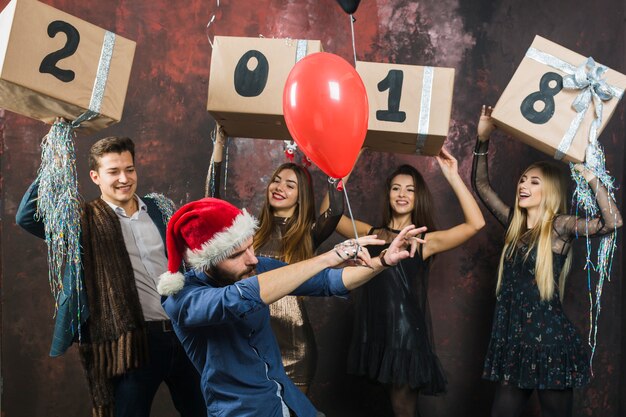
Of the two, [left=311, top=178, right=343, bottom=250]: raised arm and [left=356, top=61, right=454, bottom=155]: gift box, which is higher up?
[left=356, top=61, right=454, bottom=155]: gift box

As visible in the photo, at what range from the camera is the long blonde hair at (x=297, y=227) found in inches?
108

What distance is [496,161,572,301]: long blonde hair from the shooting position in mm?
2713

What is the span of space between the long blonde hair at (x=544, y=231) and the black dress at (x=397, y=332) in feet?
1.28

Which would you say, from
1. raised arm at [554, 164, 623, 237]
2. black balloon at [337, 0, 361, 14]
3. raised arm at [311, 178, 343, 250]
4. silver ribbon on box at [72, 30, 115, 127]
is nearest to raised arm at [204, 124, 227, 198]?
raised arm at [311, 178, 343, 250]

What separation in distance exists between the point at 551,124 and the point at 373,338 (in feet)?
3.89

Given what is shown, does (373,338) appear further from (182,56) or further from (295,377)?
(182,56)

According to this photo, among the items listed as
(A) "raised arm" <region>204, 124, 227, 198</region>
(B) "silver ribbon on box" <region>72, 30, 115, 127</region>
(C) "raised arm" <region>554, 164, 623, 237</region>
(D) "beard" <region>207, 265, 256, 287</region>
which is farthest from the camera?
(A) "raised arm" <region>204, 124, 227, 198</region>

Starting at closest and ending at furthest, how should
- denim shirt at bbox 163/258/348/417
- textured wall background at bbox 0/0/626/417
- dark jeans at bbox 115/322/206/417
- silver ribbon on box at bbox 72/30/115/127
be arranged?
denim shirt at bbox 163/258/348/417 < silver ribbon on box at bbox 72/30/115/127 < dark jeans at bbox 115/322/206/417 < textured wall background at bbox 0/0/626/417

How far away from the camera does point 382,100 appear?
2.61 metres

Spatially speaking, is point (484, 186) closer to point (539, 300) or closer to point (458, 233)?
point (458, 233)

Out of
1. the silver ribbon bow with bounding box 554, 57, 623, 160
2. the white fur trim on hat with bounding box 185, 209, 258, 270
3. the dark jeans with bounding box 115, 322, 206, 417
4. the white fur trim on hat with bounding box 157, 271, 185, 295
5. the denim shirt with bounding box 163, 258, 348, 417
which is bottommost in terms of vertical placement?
the dark jeans with bounding box 115, 322, 206, 417

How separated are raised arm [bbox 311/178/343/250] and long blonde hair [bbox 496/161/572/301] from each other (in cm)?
78

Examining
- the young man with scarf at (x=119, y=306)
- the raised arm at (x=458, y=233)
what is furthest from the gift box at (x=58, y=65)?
the raised arm at (x=458, y=233)

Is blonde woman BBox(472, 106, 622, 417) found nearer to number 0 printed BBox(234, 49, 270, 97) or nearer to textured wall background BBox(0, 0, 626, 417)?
textured wall background BBox(0, 0, 626, 417)
